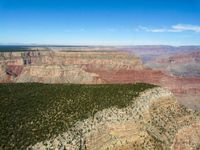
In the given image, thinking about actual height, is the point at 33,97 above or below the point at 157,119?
above

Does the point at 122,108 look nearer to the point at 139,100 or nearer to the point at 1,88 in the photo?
the point at 139,100

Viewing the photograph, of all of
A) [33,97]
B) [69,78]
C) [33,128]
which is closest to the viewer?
[33,128]

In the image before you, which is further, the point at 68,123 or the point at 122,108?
the point at 122,108

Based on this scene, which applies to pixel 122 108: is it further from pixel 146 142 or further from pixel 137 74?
pixel 137 74

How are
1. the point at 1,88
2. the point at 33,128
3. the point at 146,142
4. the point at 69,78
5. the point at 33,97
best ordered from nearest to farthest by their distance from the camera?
the point at 33,128, the point at 146,142, the point at 33,97, the point at 1,88, the point at 69,78

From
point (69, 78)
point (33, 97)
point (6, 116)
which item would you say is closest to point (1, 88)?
point (33, 97)

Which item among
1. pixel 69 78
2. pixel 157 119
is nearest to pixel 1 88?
pixel 157 119
